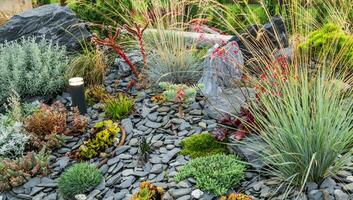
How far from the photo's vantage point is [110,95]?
4.95 m

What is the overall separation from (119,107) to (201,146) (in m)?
1.04

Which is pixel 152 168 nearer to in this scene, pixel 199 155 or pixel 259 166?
pixel 199 155

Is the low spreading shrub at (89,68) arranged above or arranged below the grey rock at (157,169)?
above

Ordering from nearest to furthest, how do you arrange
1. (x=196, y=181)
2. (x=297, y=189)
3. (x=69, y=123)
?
(x=297, y=189) < (x=196, y=181) < (x=69, y=123)

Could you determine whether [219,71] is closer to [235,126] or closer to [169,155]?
[235,126]

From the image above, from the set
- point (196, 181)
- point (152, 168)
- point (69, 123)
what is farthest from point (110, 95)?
point (196, 181)

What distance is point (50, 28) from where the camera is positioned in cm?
586

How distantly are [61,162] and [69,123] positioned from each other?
62 centimetres

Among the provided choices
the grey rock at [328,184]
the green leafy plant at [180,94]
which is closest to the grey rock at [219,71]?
the green leafy plant at [180,94]

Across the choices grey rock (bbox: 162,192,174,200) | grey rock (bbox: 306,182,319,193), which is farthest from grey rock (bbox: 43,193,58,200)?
grey rock (bbox: 306,182,319,193)

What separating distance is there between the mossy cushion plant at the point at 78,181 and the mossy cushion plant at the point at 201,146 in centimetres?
74

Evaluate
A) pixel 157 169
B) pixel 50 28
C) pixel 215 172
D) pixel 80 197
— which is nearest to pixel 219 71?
pixel 157 169

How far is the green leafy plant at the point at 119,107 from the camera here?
4492mm

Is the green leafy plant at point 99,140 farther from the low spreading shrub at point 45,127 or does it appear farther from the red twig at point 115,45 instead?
the red twig at point 115,45
